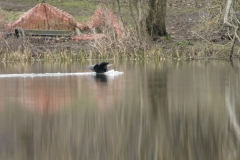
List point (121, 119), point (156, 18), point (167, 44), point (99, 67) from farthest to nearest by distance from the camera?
point (156, 18) < point (167, 44) < point (99, 67) < point (121, 119)

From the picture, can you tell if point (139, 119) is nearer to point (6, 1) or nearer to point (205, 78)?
point (205, 78)

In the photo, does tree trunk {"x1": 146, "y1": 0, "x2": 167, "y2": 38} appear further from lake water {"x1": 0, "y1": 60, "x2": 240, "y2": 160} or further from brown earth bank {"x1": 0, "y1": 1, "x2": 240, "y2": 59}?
lake water {"x1": 0, "y1": 60, "x2": 240, "y2": 160}

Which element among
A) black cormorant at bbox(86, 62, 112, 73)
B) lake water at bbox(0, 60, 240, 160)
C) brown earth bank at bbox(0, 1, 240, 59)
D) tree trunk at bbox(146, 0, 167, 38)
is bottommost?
lake water at bbox(0, 60, 240, 160)

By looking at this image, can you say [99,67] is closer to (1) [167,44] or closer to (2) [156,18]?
(1) [167,44]

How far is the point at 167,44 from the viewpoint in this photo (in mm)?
26703

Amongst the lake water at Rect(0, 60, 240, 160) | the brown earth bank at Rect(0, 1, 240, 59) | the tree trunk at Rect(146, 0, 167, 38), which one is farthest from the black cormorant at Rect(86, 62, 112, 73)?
the tree trunk at Rect(146, 0, 167, 38)

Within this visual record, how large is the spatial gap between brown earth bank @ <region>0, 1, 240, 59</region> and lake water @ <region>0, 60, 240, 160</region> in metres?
8.51

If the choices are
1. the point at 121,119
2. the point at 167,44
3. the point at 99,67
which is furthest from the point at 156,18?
the point at 121,119

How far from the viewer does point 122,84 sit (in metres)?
14.0

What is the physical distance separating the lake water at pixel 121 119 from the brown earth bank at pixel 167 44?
8512 millimetres

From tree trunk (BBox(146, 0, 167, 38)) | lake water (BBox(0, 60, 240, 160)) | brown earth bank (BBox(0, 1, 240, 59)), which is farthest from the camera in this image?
tree trunk (BBox(146, 0, 167, 38))

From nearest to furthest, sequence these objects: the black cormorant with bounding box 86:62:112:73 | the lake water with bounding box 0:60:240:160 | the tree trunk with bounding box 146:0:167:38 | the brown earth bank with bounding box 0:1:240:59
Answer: the lake water with bounding box 0:60:240:160
the black cormorant with bounding box 86:62:112:73
the brown earth bank with bounding box 0:1:240:59
the tree trunk with bounding box 146:0:167:38

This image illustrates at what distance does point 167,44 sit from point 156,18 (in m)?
1.48

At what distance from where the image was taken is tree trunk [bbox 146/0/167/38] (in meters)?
27.2
